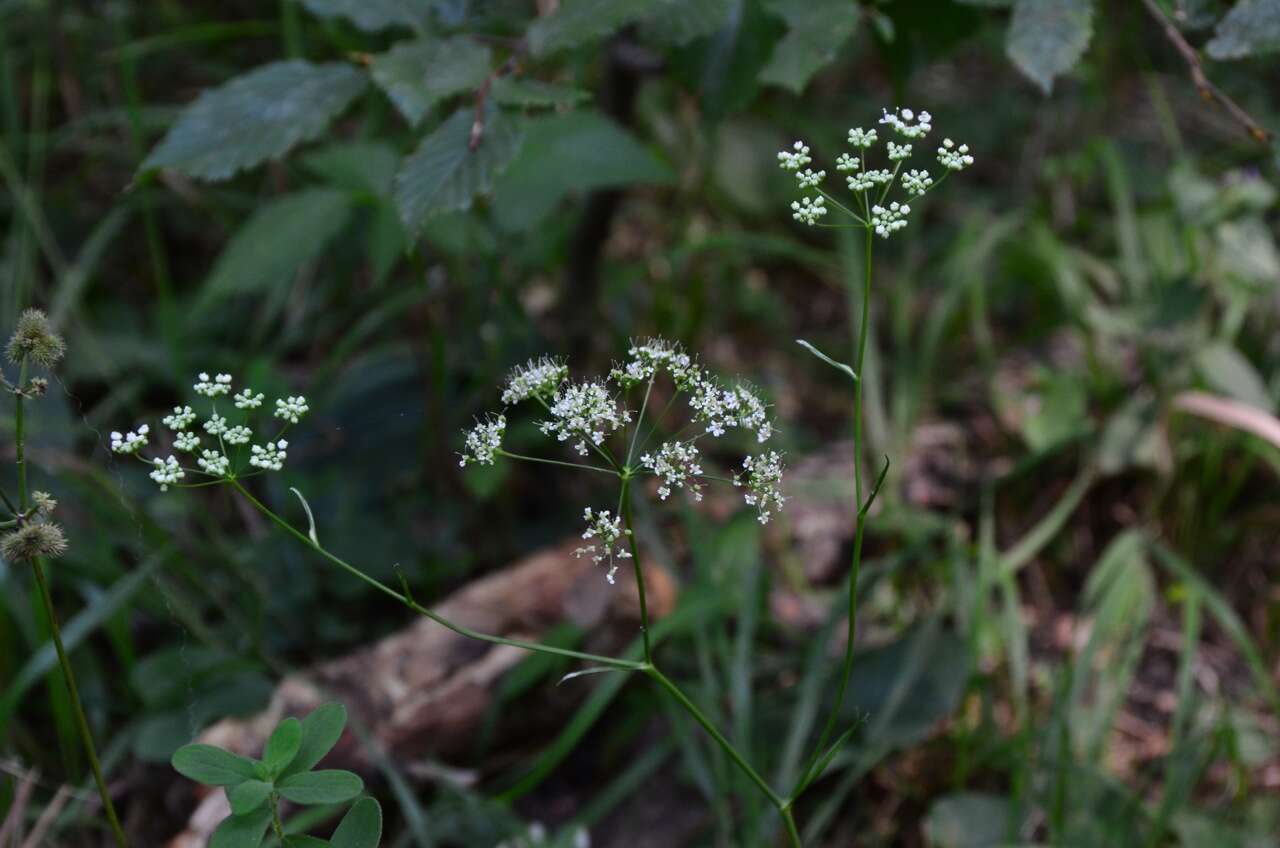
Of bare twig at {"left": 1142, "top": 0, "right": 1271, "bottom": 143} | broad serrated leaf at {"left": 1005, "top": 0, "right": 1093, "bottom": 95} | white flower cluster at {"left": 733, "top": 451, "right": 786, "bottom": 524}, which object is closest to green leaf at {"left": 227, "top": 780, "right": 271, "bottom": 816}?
white flower cluster at {"left": 733, "top": 451, "right": 786, "bottom": 524}

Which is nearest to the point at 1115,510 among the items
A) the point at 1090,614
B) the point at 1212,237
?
the point at 1090,614

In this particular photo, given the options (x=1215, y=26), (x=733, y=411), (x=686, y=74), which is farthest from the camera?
(x=686, y=74)

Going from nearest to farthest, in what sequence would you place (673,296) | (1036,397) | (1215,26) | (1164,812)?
(1215,26) → (1164,812) → (1036,397) → (673,296)

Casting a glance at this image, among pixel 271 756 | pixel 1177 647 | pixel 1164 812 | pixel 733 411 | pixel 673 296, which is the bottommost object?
pixel 1177 647

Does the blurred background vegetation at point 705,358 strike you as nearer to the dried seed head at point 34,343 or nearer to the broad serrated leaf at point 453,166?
the broad serrated leaf at point 453,166

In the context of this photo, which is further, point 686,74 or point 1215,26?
point 686,74

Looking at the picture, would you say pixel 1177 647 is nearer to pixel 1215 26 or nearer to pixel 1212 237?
pixel 1212 237

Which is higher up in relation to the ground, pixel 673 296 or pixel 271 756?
pixel 271 756

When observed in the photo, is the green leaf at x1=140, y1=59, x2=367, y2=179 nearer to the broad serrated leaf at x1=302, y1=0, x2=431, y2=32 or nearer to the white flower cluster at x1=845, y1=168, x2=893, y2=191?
the broad serrated leaf at x1=302, y1=0, x2=431, y2=32

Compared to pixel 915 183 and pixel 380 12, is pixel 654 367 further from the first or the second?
pixel 380 12
